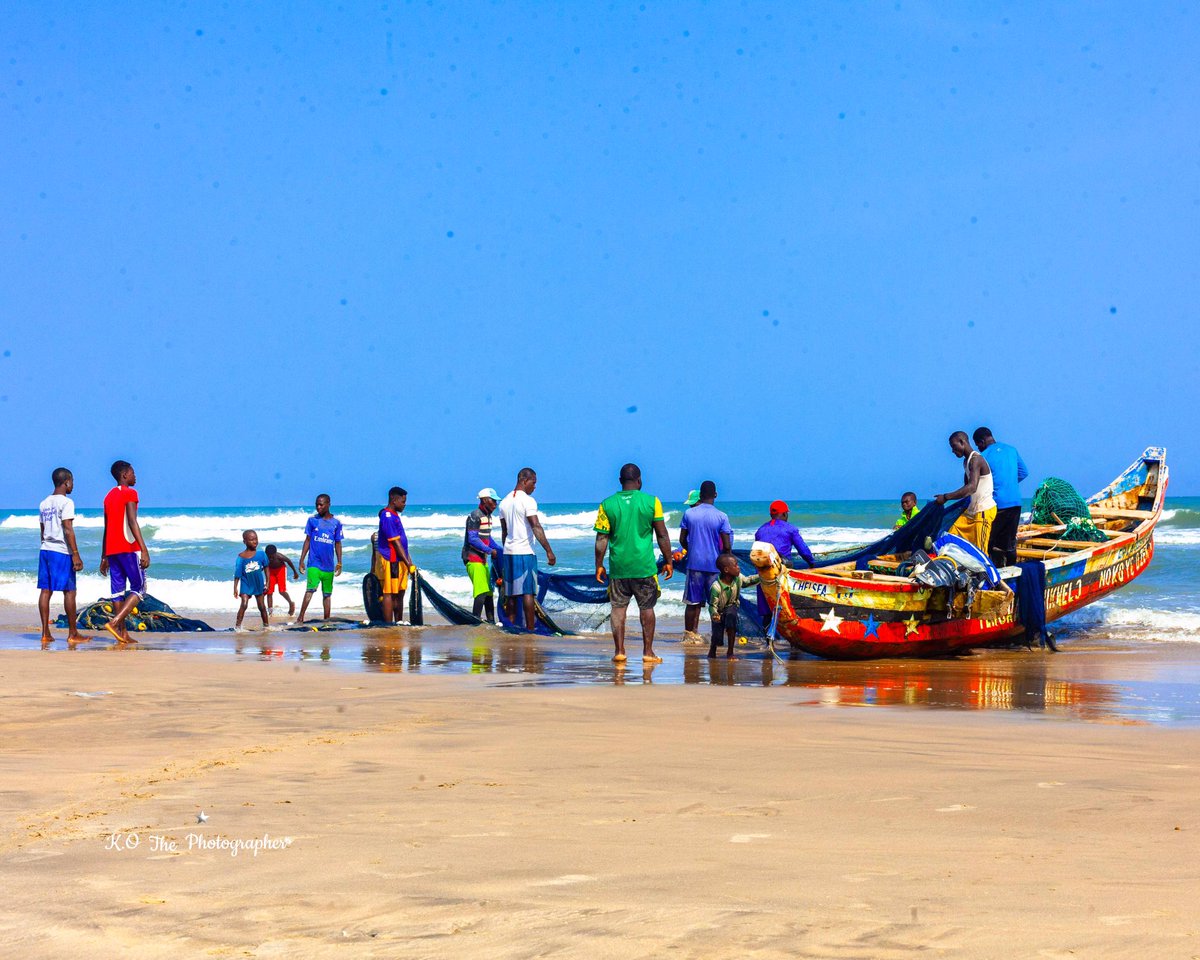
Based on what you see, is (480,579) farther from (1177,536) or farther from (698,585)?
(1177,536)

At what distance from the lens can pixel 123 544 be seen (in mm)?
12180

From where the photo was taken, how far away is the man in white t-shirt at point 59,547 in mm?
11875

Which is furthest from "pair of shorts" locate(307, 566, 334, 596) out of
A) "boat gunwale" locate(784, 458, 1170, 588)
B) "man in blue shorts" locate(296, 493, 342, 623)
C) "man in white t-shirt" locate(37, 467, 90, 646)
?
"boat gunwale" locate(784, 458, 1170, 588)

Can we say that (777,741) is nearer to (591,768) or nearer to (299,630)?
(591,768)

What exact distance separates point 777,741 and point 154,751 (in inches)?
126

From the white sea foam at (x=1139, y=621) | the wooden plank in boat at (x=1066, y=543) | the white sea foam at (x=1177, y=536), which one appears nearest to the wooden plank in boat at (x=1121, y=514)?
the white sea foam at (x=1139, y=621)

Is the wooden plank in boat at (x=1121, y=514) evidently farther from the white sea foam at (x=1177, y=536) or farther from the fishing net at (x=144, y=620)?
the white sea foam at (x=1177, y=536)

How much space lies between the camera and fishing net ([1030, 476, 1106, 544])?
1515 centimetres

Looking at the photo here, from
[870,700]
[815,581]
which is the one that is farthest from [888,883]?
[815,581]

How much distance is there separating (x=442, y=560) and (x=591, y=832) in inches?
1205

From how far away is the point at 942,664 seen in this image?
11633mm

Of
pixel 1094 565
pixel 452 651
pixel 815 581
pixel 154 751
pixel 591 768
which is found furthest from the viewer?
pixel 1094 565

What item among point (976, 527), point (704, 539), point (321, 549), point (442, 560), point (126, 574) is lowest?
point (442, 560)

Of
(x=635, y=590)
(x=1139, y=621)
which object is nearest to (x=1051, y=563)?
(x=1139, y=621)
